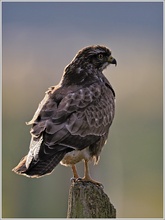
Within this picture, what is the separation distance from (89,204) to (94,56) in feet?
7.82

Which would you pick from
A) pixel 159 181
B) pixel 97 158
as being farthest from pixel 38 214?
pixel 97 158

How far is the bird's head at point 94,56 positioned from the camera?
10305 mm

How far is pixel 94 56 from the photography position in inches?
407

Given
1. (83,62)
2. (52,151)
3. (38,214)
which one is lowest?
(38,214)

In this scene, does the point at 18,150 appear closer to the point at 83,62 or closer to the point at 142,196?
the point at 142,196

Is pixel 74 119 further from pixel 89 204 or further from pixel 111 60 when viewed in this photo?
pixel 111 60

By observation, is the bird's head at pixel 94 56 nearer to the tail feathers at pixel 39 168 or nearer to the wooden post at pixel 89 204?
the tail feathers at pixel 39 168

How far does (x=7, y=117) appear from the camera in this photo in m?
18.0

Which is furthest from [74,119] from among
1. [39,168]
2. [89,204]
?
[89,204]

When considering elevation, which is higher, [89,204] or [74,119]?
[74,119]

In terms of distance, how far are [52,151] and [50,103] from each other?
27.8 inches

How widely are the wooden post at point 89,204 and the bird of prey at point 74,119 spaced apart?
15.9 inches

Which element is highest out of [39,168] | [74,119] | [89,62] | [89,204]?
[89,62]

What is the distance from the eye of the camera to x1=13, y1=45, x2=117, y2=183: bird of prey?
8.97 meters
